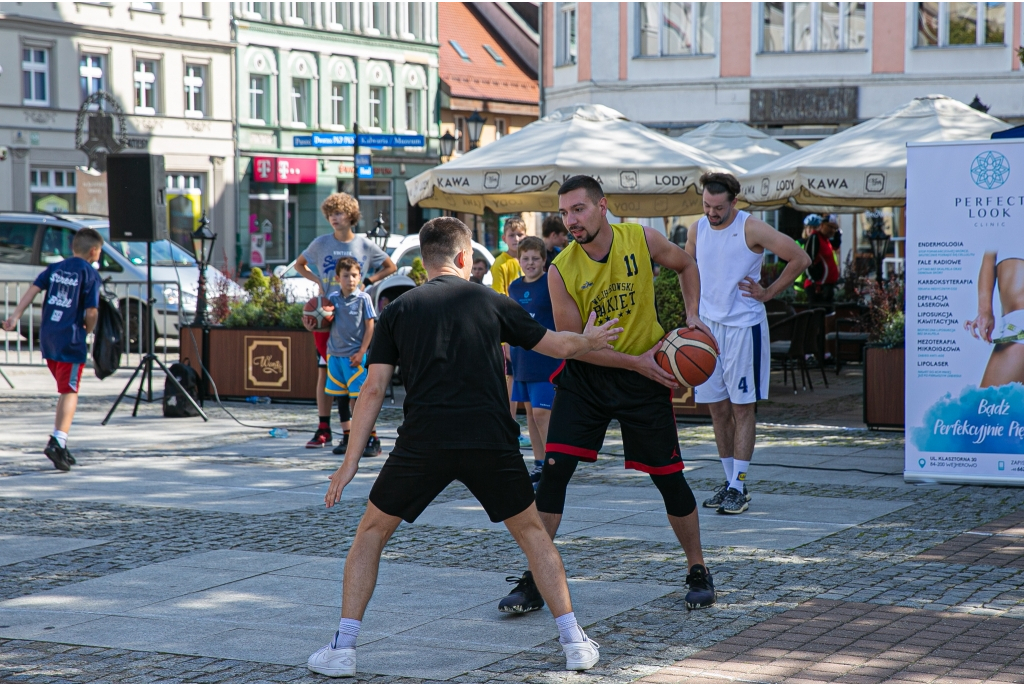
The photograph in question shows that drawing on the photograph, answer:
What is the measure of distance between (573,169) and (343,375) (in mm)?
3967

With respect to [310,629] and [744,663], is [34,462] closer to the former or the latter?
[310,629]

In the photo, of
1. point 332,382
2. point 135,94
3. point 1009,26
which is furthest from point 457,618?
point 135,94

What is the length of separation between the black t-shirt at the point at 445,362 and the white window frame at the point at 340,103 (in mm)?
45055

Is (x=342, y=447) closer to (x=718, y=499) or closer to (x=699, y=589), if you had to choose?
(x=718, y=499)

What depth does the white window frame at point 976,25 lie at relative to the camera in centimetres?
2811

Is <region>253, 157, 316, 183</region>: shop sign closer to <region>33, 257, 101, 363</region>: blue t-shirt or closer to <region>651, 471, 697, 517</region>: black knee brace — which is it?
<region>33, 257, 101, 363</region>: blue t-shirt

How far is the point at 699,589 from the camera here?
5.72 metres

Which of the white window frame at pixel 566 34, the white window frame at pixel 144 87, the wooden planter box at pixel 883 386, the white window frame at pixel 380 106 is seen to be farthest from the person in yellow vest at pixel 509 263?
the white window frame at pixel 380 106

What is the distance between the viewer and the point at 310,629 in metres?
5.42

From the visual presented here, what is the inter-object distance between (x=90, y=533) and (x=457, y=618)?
297cm

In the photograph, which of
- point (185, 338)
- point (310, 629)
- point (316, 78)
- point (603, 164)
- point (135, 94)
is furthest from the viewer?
point (316, 78)

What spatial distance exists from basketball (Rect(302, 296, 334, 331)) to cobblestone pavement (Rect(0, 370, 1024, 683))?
43.0 inches

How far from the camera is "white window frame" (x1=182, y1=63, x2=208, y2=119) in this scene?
4328 centimetres

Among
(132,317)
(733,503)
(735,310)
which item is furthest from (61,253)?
(733,503)
